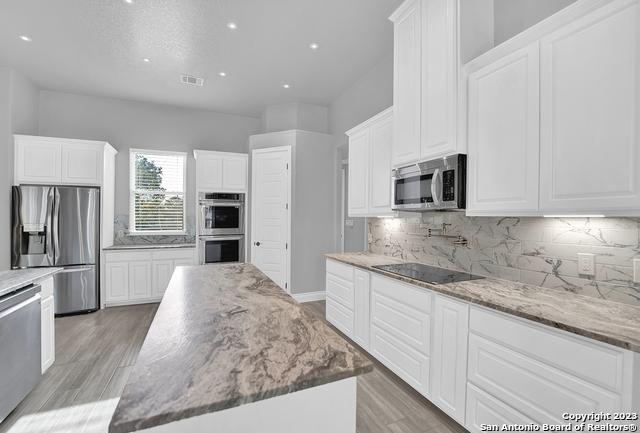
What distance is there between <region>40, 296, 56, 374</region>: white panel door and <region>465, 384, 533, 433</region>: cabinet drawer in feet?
10.3

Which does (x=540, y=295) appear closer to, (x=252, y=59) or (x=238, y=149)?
(x=252, y=59)

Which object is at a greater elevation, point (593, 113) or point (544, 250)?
point (593, 113)

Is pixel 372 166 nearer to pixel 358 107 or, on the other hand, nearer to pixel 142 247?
pixel 358 107

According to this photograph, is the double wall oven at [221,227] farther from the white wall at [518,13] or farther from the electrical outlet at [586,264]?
the electrical outlet at [586,264]

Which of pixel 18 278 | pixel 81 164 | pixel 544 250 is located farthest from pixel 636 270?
pixel 81 164

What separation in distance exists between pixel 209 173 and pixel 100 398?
334 centimetres

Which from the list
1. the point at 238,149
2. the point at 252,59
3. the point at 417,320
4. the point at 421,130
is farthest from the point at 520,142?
the point at 238,149

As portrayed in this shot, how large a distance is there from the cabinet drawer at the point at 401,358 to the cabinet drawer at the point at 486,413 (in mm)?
340

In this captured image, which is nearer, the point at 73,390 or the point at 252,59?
the point at 73,390

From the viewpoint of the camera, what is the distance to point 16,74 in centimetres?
392

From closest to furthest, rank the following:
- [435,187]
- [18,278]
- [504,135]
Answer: [504,135] → [18,278] → [435,187]

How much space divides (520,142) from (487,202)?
0.41 metres

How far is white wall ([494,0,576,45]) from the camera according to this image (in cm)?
184

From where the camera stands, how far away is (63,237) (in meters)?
3.90
